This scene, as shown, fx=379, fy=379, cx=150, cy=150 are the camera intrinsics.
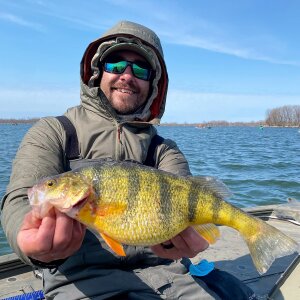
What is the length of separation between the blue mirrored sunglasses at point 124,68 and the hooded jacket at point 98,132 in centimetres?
16

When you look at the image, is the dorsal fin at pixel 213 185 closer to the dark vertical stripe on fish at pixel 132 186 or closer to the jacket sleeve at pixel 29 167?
the dark vertical stripe on fish at pixel 132 186

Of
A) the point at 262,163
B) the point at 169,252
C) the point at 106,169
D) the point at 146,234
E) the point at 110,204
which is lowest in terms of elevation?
the point at 262,163

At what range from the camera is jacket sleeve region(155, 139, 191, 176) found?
152 inches

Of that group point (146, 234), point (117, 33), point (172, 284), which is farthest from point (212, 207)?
point (117, 33)

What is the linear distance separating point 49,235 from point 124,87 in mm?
2072

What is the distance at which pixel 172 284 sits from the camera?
3.39 m

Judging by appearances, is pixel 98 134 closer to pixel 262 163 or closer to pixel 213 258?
pixel 213 258

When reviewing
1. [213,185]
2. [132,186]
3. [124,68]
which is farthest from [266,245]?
[124,68]

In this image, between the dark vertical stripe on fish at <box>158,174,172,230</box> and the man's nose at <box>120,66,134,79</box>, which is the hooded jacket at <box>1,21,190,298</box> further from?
the dark vertical stripe on fish at <box>158,174,172,230</box>

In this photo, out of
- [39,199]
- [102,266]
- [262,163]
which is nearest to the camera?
[39,199]

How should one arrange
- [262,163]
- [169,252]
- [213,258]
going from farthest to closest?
[262,163] < [213,258] < [169,252]

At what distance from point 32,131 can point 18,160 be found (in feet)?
1.19

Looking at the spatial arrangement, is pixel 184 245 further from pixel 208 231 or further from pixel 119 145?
pixel 119 145

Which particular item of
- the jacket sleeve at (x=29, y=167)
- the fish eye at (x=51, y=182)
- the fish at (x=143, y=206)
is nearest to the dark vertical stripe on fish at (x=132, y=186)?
the fish at (x=143, y=206)
